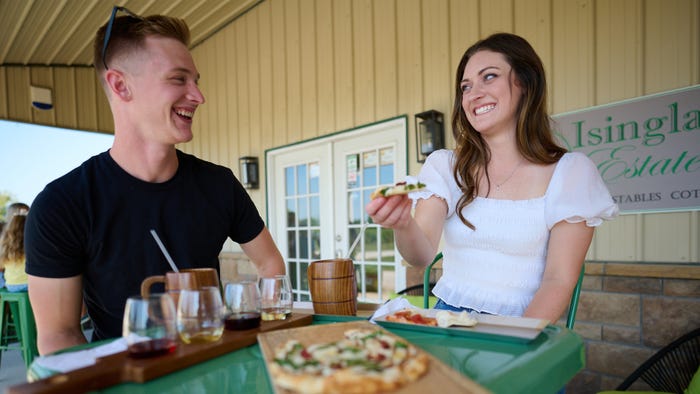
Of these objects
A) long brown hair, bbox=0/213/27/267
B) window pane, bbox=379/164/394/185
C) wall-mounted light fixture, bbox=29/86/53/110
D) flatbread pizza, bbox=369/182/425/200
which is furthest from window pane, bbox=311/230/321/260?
wall-mounted light fixture, bbox=29/86/53/110

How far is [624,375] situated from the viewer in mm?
2373

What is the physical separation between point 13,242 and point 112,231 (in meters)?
3.14

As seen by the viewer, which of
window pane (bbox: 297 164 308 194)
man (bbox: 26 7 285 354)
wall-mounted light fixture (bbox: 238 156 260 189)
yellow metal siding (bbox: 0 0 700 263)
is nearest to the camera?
man (bbox: 26 7 285 354)

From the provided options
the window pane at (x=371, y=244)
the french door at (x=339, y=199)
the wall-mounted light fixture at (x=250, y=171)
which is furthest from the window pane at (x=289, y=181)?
the window pane at (x=371, y=244)

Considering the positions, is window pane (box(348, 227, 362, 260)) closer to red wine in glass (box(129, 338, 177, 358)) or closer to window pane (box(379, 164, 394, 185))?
window pane (box(379, 164, 394, 185))

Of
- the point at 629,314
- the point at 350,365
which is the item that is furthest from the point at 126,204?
the point at 629,314

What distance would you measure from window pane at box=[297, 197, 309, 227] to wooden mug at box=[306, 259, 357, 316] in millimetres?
3500

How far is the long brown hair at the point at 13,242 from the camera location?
3.54 meters

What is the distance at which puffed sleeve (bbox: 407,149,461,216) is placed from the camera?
1574mm

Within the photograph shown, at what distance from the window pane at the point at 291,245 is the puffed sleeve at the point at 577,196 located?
3860 millimetres

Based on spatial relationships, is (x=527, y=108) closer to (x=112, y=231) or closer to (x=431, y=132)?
(x=112, y=231)

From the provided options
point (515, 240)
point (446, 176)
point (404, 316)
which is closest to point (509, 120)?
point (446, 176)

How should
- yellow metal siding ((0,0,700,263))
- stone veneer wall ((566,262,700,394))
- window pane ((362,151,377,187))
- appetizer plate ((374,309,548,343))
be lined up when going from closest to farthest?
1. appetizer plate ((374,309,548,343))
2. stone veneer wall ((566,262,700,394))
3. yellow metal siding ((0,0,700,263))
4. window pane ((362,151,377,187))

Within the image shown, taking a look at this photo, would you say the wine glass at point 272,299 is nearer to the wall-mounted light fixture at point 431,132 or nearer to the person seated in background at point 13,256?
the wall-mounted light fixture at point 431,132
